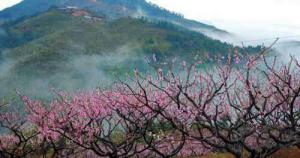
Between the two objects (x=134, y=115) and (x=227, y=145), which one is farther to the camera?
(x=134, y=115)

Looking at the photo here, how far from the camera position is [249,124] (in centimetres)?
1659

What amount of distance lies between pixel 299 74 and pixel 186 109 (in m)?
11.4

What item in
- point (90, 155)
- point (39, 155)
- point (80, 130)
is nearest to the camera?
point (80, 130)

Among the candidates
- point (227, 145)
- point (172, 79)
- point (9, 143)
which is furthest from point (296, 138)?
point (9, 143)

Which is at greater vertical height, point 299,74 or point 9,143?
point 299,74

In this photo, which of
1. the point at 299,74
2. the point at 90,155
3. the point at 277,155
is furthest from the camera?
the point at 90,155

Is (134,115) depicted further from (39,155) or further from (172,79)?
(39,155)

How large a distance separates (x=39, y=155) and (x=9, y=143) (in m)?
3.11

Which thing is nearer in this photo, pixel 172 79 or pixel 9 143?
pixel 172 79

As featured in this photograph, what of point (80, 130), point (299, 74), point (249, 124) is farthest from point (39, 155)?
point (249, 124)

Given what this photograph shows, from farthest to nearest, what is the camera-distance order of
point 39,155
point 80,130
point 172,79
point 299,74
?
point 39,155
point 299,74
point 80,130
point 172,79

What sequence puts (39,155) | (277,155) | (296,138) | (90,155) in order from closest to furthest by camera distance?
(296,138)
(277,155)
(39,155)
(90,155)

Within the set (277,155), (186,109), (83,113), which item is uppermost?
(186,109)

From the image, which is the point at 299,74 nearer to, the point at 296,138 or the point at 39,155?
the point at 296,138
